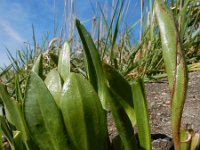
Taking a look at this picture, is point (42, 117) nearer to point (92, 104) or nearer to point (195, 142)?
point (92, 104)

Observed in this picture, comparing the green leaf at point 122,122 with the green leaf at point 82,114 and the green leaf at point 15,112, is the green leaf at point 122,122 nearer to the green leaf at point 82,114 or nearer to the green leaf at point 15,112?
the green leaf at point 82,114

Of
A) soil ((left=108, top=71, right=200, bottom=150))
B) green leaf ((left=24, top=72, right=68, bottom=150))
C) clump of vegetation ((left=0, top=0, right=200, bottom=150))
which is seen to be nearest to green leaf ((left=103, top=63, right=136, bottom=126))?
clump of vegetation ((left=0, top=0, right=200, bottom=150))

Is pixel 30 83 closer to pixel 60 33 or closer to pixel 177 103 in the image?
pixel 177 103

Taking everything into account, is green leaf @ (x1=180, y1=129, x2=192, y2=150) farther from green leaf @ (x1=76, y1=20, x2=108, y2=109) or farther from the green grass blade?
green leaf @ (x1=76, y1=20, x2=108, y2=109)

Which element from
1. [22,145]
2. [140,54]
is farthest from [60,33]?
[22,145]

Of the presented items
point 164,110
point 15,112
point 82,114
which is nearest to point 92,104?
point 82,114

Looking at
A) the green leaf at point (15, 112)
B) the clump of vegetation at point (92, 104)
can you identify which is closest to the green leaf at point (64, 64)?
the clump of vegetation at point (92, 104)
